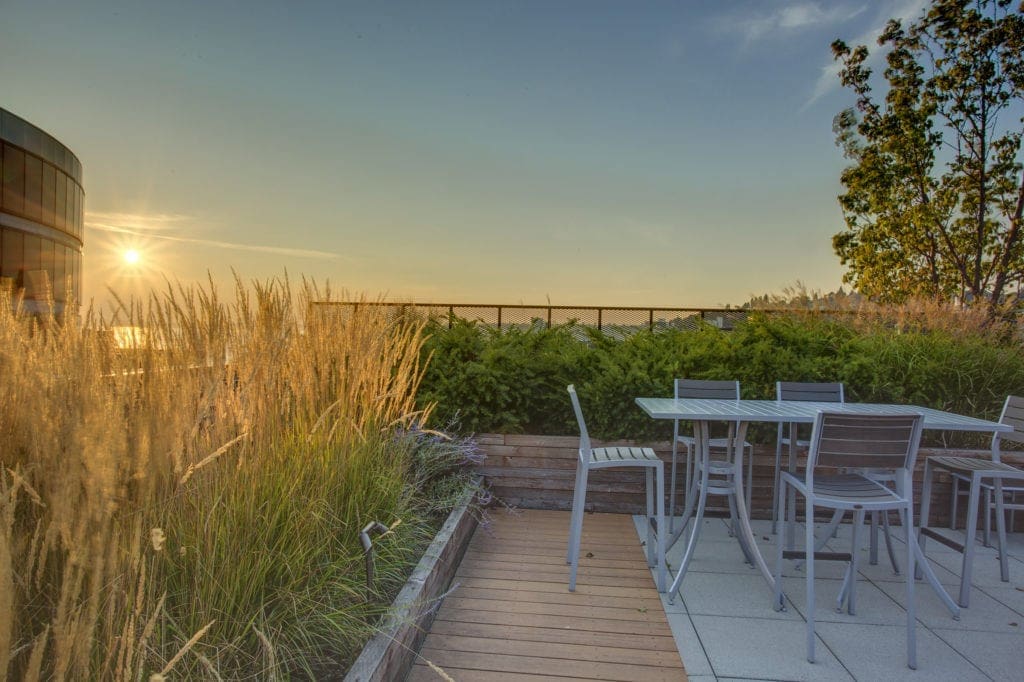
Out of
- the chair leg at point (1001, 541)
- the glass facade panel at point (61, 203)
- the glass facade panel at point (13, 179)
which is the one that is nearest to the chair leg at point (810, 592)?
the chair leg at point (1001, 541)

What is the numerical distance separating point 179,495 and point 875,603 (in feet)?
9.74

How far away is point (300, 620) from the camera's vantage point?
5.93 ft

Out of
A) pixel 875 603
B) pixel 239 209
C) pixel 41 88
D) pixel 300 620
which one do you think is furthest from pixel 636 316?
pixel 41 88

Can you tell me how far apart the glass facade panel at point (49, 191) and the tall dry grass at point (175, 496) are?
29538mm

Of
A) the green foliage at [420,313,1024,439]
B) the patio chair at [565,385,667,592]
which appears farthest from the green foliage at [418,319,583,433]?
the patio chair at [565,385,667,592]

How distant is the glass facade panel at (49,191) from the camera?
25.5 meters

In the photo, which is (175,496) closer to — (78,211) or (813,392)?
(813,392)

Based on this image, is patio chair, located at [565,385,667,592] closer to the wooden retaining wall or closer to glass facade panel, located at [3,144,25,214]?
the wooden retaining wall

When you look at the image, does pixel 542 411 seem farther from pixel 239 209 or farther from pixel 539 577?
pixel 239 209

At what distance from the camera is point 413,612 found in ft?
7.38

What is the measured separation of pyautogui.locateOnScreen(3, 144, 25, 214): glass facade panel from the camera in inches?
889

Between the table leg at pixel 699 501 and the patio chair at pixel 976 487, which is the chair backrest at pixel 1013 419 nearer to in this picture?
the patio chair at pixel 976 487

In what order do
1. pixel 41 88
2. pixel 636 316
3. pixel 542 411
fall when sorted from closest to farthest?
pixel 542 411
pixel 636 316
pixel 41 88

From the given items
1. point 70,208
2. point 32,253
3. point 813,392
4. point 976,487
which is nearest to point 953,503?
point 813,392
